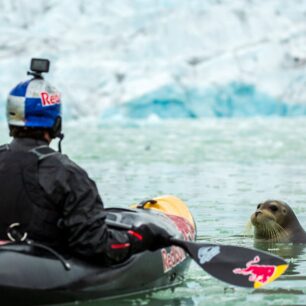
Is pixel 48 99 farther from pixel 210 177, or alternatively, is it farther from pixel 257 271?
pixel 210 177

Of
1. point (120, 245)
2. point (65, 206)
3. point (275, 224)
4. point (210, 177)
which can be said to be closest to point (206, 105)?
point (210, 177)

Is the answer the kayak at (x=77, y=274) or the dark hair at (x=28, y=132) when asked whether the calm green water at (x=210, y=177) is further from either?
the dark hair at (x=28, y=132)

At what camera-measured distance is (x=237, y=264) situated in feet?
13.5

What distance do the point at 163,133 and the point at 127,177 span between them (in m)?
13.8

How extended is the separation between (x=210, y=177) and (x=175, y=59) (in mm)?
20241

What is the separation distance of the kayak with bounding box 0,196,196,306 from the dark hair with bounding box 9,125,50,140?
1.56 ft

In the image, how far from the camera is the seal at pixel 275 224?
20.7ft

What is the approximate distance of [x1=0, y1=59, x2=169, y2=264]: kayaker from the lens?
3.71 meters

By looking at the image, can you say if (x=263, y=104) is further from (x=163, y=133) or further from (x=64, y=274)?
(x=64, y=274)

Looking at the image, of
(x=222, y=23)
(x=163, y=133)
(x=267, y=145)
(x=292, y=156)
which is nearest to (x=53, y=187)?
(x=292, y=156)

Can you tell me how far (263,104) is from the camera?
104 ft

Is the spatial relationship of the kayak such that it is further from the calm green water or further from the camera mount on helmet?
the camera mount on helmet

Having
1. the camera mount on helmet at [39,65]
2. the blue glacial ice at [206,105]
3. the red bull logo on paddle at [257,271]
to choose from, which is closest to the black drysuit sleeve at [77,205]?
the camera mount on helmet at [39,65]

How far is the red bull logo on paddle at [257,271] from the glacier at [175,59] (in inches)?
962
